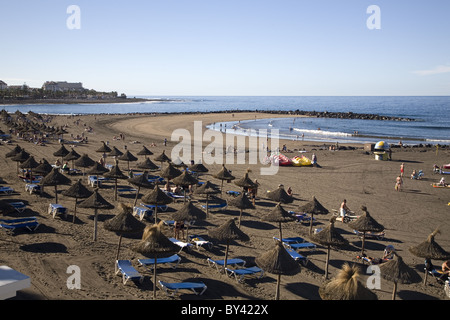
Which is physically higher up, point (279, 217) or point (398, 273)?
point (279, 217)

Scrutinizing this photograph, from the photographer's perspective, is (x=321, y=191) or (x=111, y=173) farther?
(x=321, y=191)

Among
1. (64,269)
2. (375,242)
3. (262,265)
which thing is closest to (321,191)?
(375,242)

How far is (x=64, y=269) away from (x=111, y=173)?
7666mm

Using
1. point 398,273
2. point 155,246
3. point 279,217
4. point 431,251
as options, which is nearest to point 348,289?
point 398,273

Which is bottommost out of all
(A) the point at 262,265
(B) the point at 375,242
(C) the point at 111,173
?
(B) the point at 375,242

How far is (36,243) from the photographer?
13.0m

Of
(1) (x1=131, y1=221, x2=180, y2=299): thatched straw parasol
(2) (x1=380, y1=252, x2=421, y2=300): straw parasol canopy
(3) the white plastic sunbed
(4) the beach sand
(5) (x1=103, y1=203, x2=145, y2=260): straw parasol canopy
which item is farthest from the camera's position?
(5) (x1=103, y1=203, x2=145, y2=260): straw parasol canopy

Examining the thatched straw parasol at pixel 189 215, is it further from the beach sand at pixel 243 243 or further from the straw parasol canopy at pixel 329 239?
the straw parasol canopy at pixel 329 239

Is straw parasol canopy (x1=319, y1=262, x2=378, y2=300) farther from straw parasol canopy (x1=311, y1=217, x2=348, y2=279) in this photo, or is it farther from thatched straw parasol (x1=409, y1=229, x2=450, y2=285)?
thatched straw parasol (x1=409, y1=229, x2=450, y2=285)

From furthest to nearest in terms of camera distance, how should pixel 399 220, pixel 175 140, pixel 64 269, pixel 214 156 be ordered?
pixel 175 140 < pixel 214 156 < pixel 399 220 < pixel 64 269

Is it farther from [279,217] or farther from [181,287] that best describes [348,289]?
[279,217]

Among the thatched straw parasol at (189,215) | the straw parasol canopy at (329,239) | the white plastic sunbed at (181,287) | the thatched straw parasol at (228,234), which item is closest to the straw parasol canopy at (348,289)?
the straw parasol canopy at (329,239)

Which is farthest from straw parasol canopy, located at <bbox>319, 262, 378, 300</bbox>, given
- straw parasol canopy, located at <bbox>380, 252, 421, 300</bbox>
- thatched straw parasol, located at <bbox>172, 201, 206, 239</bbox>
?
thatched straw parasol, located at <bbox>172, 201, 206, 239</bbox>
